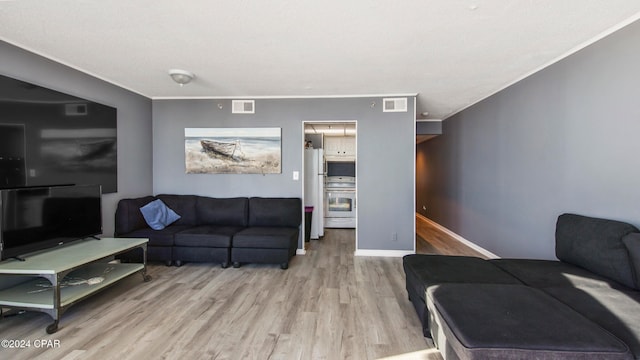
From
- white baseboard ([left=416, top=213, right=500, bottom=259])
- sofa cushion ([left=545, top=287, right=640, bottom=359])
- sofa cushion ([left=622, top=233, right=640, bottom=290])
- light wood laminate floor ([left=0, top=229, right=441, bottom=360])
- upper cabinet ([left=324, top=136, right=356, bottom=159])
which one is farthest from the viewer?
upper cabinet ([left=324, top=136, right=356, bottom=159])

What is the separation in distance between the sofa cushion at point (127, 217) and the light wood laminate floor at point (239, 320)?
0.74 metres

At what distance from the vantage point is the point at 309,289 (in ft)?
9.40

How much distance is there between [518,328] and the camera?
4.28ft

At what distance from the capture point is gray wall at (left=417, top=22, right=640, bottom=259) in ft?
6.91

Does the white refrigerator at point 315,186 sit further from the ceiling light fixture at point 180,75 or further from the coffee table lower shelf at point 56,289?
the coffee table lower shelf at point 56,289

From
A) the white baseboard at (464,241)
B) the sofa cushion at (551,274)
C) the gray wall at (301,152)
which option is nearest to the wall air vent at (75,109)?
the gray wall at (301,152)

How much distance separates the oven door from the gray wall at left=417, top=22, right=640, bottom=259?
2184 mm

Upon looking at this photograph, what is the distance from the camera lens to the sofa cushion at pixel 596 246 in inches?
72.5

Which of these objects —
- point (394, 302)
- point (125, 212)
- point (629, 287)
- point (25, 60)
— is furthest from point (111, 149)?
point (629, 287)

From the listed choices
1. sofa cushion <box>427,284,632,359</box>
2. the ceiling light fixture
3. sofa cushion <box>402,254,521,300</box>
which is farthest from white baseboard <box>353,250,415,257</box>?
the ceiling light fixture

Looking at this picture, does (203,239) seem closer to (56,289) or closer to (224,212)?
(224,212)

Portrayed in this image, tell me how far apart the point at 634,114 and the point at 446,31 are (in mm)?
1590

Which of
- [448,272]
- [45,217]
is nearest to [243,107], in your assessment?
[45,217]

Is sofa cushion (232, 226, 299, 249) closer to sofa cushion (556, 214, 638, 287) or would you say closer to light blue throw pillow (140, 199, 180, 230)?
light blue throw pillow (140, 199, 180, 230)
